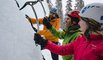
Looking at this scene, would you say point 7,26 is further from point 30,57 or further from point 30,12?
point 30,12

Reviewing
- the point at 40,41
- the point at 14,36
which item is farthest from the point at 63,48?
the point at 14,36

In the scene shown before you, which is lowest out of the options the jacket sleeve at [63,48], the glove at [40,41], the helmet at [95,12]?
the jacket sleeve at [63,48]

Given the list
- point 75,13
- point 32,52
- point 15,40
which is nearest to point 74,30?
point 75,13

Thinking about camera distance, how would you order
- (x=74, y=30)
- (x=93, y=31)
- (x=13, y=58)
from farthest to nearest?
(x=74, y=30), (x=93, y=31), (x=13, y=58)

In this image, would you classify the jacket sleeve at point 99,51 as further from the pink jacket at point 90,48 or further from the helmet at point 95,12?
the helmet at point 95,12

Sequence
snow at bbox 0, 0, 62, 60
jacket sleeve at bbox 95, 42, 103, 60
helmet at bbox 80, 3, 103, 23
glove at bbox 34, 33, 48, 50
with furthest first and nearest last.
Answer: glove at bbox 34, 33, 48, 50 → helmet at bbox 80, 3, 103, 23 → jacket sleeve at bbox 95, 42, 103, 60 → snow at bbox 0, 0, 62, 60

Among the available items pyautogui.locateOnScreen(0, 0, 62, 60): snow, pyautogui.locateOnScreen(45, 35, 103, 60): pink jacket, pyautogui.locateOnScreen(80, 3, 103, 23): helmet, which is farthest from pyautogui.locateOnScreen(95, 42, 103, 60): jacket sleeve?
pyautogui.locateOnScreen(0, 0, 62, 60): snow

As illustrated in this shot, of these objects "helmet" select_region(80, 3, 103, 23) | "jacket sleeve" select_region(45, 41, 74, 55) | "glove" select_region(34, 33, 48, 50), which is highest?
"helmet" select_region(80, 3, 103, 23)

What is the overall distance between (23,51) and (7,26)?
0.95ft

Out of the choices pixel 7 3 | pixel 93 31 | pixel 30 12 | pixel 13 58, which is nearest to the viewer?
pixel 13 58

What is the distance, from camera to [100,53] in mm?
3361

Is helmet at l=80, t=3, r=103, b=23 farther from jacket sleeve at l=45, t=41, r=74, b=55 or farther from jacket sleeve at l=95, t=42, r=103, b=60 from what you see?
jacket sleeve at l=45, t=41, r=74, b=55

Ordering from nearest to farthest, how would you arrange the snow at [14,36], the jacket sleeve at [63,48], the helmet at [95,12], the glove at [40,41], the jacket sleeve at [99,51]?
the snow at [14,36] → the jacket sleeve at [99,51] → the helmet at [95,12] → the glove at [40,41] → the jacket sleeve at [63,48]

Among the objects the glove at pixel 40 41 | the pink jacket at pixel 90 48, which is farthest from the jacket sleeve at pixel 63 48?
the pink jacket at pixel 90 48
